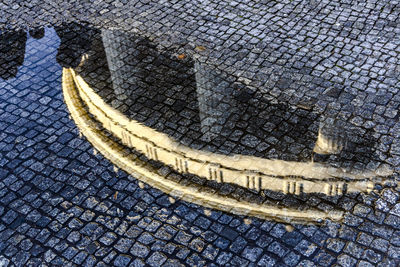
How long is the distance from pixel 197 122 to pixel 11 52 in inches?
168

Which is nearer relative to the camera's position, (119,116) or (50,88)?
(119,116)

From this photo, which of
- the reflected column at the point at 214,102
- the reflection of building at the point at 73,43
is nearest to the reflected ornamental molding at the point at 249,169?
the reflected column at the point at 214,102

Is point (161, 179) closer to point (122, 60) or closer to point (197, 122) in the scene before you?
point (197, 122)

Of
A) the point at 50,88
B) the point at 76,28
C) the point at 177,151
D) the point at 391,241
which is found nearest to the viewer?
the point at 391,241

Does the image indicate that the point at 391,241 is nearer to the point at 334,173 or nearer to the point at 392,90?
the point at 334,173

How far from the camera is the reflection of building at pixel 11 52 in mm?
9312

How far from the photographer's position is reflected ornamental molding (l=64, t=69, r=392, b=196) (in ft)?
22.1

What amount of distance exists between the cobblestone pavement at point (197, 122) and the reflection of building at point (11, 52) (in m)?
0.03

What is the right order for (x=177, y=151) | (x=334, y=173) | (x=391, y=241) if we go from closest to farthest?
(x=391, y=241) < (x=334, y=173) < (x=177, y=151)

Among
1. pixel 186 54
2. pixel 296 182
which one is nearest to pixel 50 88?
pixel 186 54

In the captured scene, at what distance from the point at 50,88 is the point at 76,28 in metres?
1.91

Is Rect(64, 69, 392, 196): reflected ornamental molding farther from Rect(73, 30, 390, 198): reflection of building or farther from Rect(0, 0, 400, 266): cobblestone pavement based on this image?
Rect(0, 0, 400, 266): cobblestone pavement

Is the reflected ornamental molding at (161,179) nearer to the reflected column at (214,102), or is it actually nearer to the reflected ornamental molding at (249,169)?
the reflected ornamental molding at (249,169)

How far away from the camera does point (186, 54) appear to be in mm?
9242
